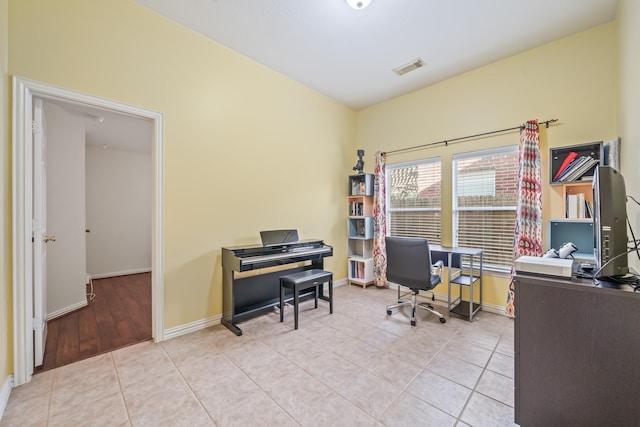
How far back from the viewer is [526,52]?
2.99 metres

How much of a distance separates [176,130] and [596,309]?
3360mm

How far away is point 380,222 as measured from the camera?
13.7ft

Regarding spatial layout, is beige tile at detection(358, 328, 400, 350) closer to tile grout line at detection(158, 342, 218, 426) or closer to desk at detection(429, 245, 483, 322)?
desk at detection(429, 245, 483, 322)

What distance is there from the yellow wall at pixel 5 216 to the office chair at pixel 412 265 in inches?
127

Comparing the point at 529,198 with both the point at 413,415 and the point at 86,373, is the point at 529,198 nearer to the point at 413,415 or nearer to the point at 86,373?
the point at 413,415

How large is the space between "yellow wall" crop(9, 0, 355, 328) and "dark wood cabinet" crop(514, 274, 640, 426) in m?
2.71

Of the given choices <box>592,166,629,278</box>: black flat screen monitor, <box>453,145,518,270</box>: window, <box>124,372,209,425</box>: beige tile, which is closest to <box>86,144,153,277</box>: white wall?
<box>124,372,209,425</box>: beige tile

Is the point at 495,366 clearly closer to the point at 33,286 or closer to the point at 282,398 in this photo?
the point at 282,398

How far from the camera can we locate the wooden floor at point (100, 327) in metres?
2.29

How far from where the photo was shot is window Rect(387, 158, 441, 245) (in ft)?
12.6

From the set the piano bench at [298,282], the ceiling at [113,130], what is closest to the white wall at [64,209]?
the ceiling at [113,130]

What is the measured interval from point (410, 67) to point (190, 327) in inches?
158

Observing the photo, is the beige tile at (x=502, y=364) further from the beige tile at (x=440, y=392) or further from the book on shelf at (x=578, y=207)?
the book on shelf at (x=578, y=207)

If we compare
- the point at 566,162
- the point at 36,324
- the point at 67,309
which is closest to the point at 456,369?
the point at 566,162
